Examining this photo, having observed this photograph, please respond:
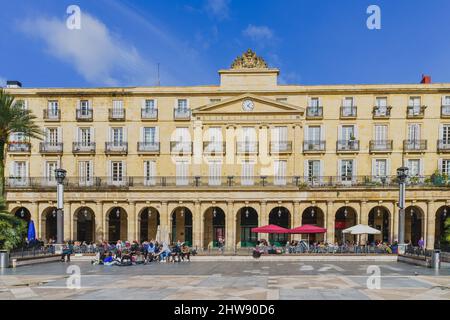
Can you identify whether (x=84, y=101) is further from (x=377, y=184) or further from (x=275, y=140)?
(x=377, y=184)

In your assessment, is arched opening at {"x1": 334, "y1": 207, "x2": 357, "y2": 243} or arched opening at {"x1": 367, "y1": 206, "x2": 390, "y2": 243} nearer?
arched opening at {"x1": 334, "y1": 207, "x2": 357, "y2": 243}

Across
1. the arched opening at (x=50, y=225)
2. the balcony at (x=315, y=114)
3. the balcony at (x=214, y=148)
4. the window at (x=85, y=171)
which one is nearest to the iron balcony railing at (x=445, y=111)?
the balcony at (x=315, y=114)

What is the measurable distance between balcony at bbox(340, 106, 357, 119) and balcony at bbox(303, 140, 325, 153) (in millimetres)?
3491

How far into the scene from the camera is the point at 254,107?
147 ft

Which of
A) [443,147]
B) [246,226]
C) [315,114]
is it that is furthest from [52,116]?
[443,147]

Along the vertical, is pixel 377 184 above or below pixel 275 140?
below

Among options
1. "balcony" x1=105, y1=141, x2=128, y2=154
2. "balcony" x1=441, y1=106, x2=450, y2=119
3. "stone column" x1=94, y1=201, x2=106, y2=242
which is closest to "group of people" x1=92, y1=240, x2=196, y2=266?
"stone column" x1=94, y1=201, x2=106, y2=242

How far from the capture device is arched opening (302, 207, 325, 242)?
148 feet

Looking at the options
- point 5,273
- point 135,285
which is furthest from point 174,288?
point 5,273

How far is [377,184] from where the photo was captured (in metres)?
42.8

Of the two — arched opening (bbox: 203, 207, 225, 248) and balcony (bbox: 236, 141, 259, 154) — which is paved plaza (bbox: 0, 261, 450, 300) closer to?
balcony (bbox: 236, 141, 259, 154)

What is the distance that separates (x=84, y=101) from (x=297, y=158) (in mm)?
23504
